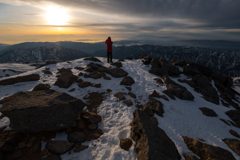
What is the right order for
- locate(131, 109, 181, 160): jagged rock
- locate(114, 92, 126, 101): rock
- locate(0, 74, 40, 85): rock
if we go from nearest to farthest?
locate(131, 109, 181, 160): jagged rock < locate(114, 92, 126, 101): rock < locate(0, 74, 40, 85): rock

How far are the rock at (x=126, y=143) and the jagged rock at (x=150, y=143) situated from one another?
1.26 ft

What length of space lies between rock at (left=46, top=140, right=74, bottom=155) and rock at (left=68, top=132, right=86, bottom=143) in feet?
0.99

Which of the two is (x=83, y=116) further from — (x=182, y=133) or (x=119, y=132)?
(x=182, y=133)

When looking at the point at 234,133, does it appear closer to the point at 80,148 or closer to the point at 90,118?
the point at 90,118

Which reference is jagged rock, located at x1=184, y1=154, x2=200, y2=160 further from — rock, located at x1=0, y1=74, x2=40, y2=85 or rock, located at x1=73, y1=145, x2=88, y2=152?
rock, located at x1=0, y1=74, x2=40, y2=85

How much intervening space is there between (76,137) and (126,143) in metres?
2.75

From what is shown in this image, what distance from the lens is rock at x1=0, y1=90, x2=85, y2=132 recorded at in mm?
5520

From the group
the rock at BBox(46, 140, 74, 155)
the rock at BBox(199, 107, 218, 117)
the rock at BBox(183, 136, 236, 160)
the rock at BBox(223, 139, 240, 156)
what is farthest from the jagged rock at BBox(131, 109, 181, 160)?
the rock at BBox(199, 107, 218, 117)

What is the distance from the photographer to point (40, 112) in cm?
576

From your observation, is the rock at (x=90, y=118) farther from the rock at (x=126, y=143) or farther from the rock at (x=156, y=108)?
the rock at (x=156, y=108)

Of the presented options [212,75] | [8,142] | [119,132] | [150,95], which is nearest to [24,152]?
[8,142]

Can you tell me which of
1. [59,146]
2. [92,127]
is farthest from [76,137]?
[92,127]

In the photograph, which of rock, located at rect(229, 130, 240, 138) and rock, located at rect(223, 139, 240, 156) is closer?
rock, located at rect(223, 139, 240, 156)

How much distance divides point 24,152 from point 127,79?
10725 mm
